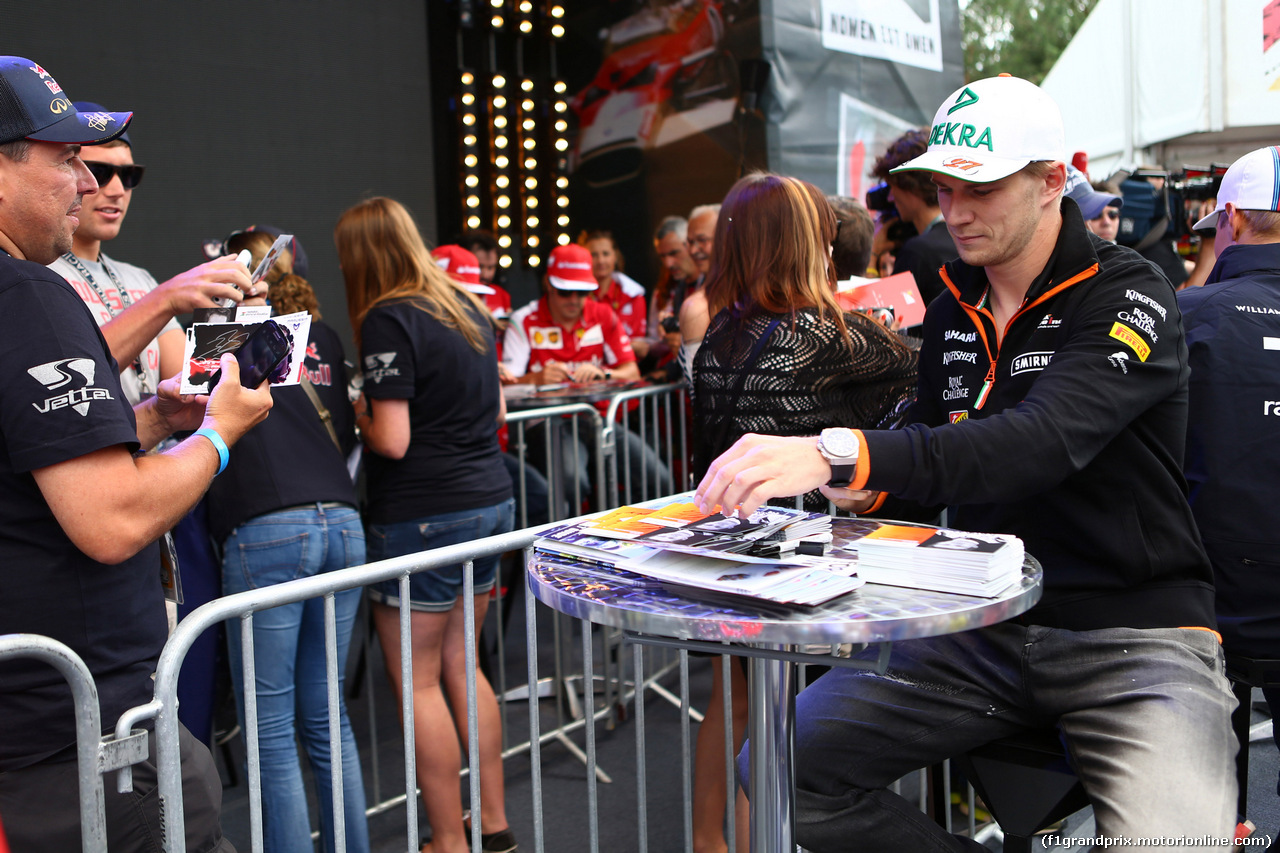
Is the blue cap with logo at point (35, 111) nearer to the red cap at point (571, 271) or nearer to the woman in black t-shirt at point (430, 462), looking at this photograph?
the woman in black t-shirt at point (430, 462)

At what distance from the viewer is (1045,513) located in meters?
1.87

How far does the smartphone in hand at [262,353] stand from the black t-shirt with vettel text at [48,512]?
37cm

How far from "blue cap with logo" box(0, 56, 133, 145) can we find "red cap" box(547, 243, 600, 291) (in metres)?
3.76

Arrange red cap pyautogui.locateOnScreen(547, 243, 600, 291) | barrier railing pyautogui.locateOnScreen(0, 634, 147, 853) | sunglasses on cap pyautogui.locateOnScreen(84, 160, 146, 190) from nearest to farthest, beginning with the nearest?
barrier railing pyautogui.locateOnScreen(0, 634, 147, 853)
sunglasses on cap pyautogui.locateOnScreen(84, 160, 146, 190)
red cap pyautogui.locateOnScreen(547, 243, 600, 291)

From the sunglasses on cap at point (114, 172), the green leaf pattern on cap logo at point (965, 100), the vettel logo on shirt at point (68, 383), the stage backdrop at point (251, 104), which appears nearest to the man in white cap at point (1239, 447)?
the green leaf pattern on cap logo at point (965, 100)

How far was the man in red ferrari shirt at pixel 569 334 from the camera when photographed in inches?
213

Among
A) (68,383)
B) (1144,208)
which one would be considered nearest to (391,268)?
(68,383)

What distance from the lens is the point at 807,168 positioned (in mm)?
6746

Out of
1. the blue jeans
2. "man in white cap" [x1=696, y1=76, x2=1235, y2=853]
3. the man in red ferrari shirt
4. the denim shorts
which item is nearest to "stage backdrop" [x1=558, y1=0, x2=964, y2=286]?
the man in red ferrari shirt

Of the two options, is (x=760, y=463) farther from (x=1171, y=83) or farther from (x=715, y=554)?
(x=1171, y=83)

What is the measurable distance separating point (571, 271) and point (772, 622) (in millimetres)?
4295

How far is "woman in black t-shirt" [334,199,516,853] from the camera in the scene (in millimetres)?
2936

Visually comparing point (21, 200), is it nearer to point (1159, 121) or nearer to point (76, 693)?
point (76, 693)

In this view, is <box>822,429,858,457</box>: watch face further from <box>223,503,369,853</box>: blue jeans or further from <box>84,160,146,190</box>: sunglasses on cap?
<box>84,160,146,190</box>: sunglasses on cap
